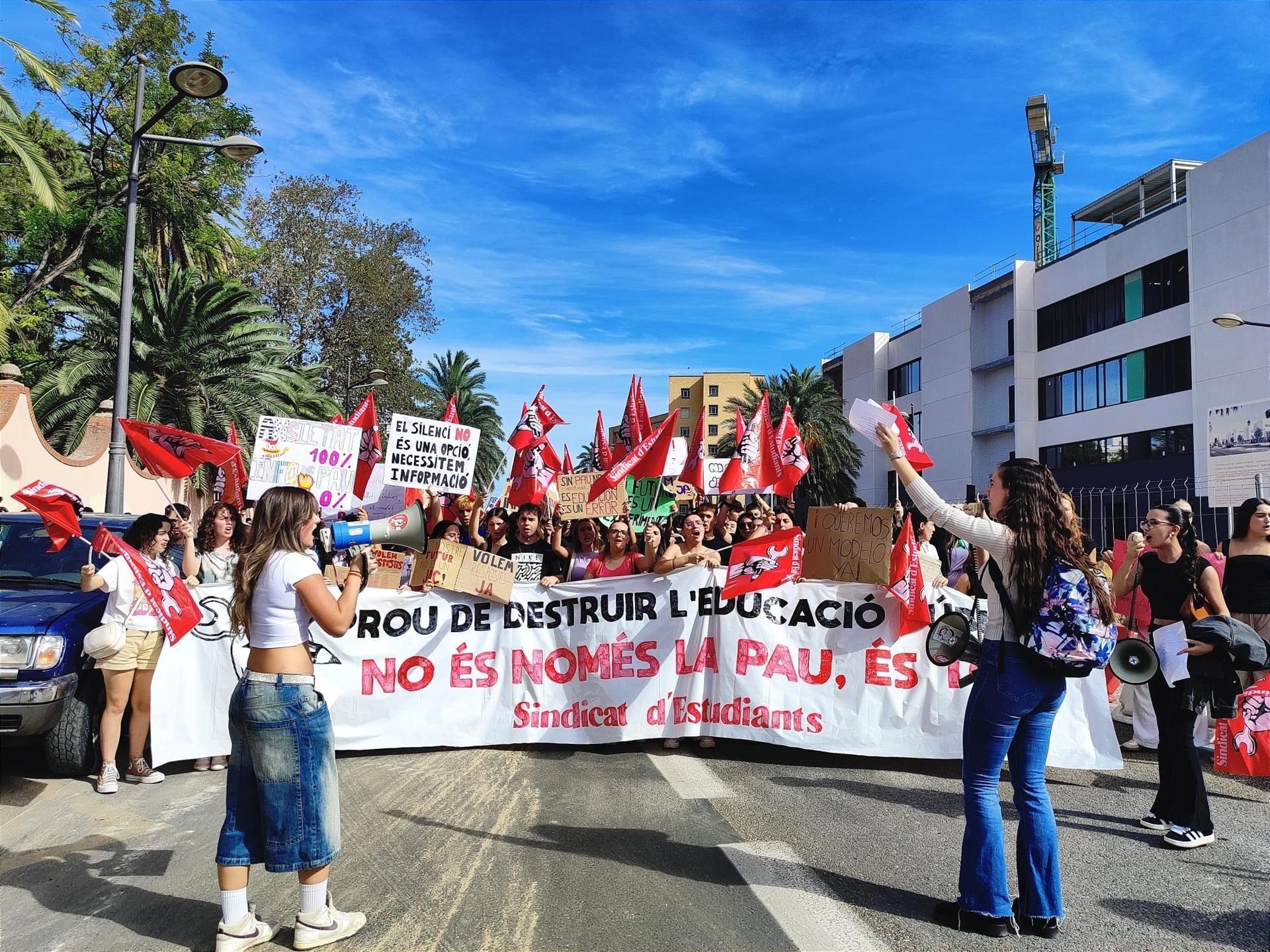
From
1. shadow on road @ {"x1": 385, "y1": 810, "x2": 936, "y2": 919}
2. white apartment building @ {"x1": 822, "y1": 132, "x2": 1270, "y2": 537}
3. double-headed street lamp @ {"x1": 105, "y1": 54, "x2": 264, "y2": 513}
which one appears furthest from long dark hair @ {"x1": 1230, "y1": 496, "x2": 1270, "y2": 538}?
white apartment building @ {"x1": 822, "y1": 132, "x2": 1270, "y2": 537}

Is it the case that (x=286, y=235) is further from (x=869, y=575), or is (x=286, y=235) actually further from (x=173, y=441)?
(x=869, y=575)

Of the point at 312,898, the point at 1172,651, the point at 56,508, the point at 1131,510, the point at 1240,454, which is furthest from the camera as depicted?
the point at 1131,510

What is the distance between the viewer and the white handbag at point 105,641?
525 centimetres

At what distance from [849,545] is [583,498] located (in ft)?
12.5

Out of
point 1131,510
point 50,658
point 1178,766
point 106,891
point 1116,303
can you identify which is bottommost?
point 106,891

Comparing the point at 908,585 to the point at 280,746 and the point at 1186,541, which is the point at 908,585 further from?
the point at 280,746

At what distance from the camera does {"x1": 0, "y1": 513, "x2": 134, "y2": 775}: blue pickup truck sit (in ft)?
16.9

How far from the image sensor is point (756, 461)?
1009 cm

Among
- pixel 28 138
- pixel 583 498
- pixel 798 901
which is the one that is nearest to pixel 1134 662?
pixel 798 901

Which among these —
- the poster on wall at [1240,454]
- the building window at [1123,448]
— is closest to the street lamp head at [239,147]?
the poster on wall at [1240,454]

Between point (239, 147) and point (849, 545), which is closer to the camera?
point (849, 545)

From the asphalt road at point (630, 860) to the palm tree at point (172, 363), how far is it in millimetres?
15664

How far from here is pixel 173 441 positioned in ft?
25.8

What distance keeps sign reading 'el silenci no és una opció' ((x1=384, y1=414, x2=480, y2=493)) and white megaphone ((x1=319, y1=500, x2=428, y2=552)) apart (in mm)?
5078
